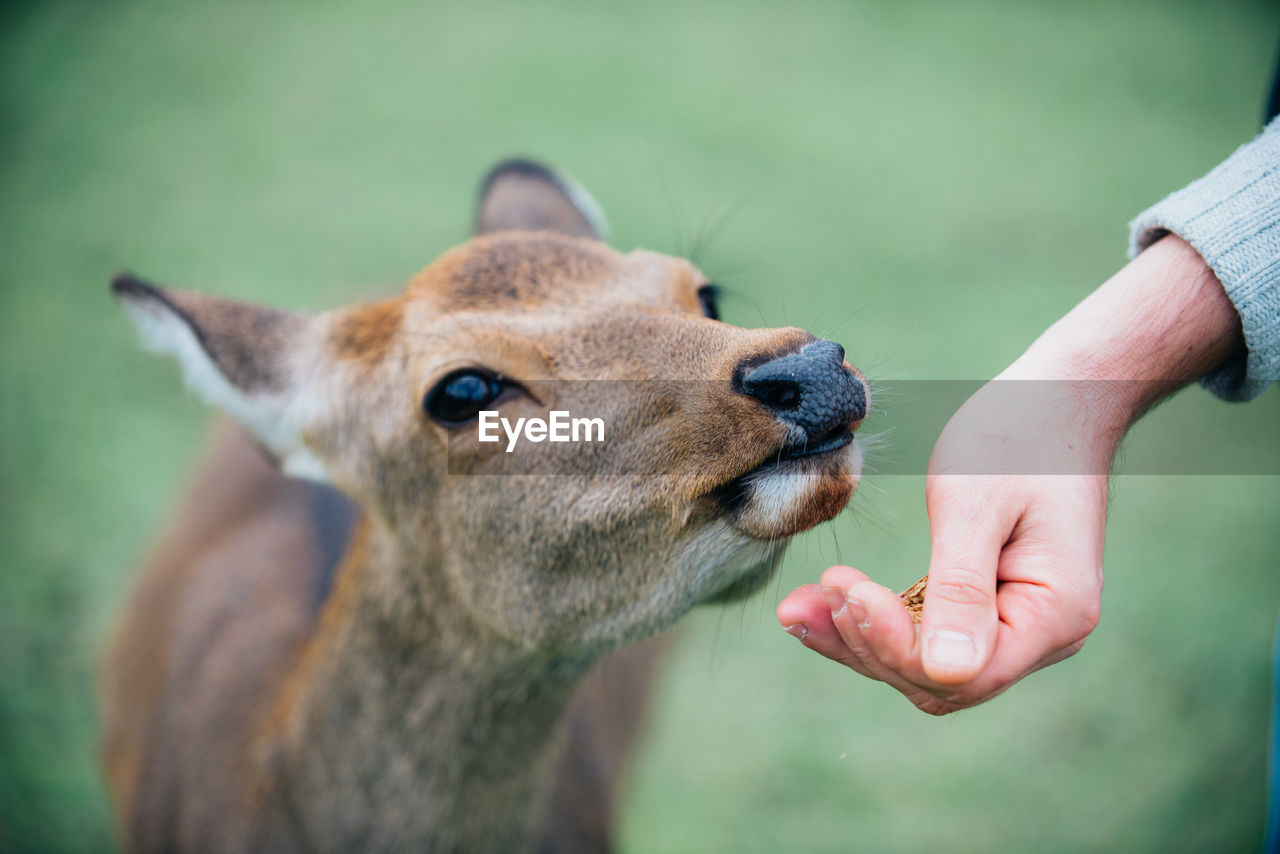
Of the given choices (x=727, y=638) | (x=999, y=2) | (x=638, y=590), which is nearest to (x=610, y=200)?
(x=727, y=638)

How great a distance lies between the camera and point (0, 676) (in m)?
4.80

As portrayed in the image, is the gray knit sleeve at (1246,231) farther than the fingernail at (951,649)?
Yes

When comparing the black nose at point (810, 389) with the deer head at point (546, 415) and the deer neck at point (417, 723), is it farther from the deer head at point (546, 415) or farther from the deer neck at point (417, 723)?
the deer neck at point (417, 723)

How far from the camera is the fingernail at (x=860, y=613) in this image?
4.87 feet

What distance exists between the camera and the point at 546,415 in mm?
2184

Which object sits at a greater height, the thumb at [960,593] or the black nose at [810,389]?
the black nose at [810,389]

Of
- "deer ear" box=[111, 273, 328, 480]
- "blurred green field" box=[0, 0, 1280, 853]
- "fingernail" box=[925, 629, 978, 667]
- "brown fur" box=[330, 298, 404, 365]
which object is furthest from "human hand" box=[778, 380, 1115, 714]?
"deer ear" box=[111, 273, 328, 480]

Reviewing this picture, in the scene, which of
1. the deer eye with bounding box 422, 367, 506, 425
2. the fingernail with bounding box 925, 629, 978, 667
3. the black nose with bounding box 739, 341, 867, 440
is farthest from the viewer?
the deer eye with bounding box 422, 367, 506, 425

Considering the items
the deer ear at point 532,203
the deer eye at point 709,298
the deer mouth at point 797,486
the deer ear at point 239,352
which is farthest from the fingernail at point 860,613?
the deer ear at point 532,203

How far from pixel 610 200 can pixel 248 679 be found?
21.1ft

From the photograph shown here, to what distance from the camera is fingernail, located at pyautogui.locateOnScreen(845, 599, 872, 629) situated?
1.48 m

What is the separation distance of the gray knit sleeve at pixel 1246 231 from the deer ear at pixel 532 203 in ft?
6.43

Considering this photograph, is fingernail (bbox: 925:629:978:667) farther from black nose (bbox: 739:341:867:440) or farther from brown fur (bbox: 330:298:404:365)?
brown fur (bbox: 330:298:404:365)

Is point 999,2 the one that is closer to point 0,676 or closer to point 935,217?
point 935,217
